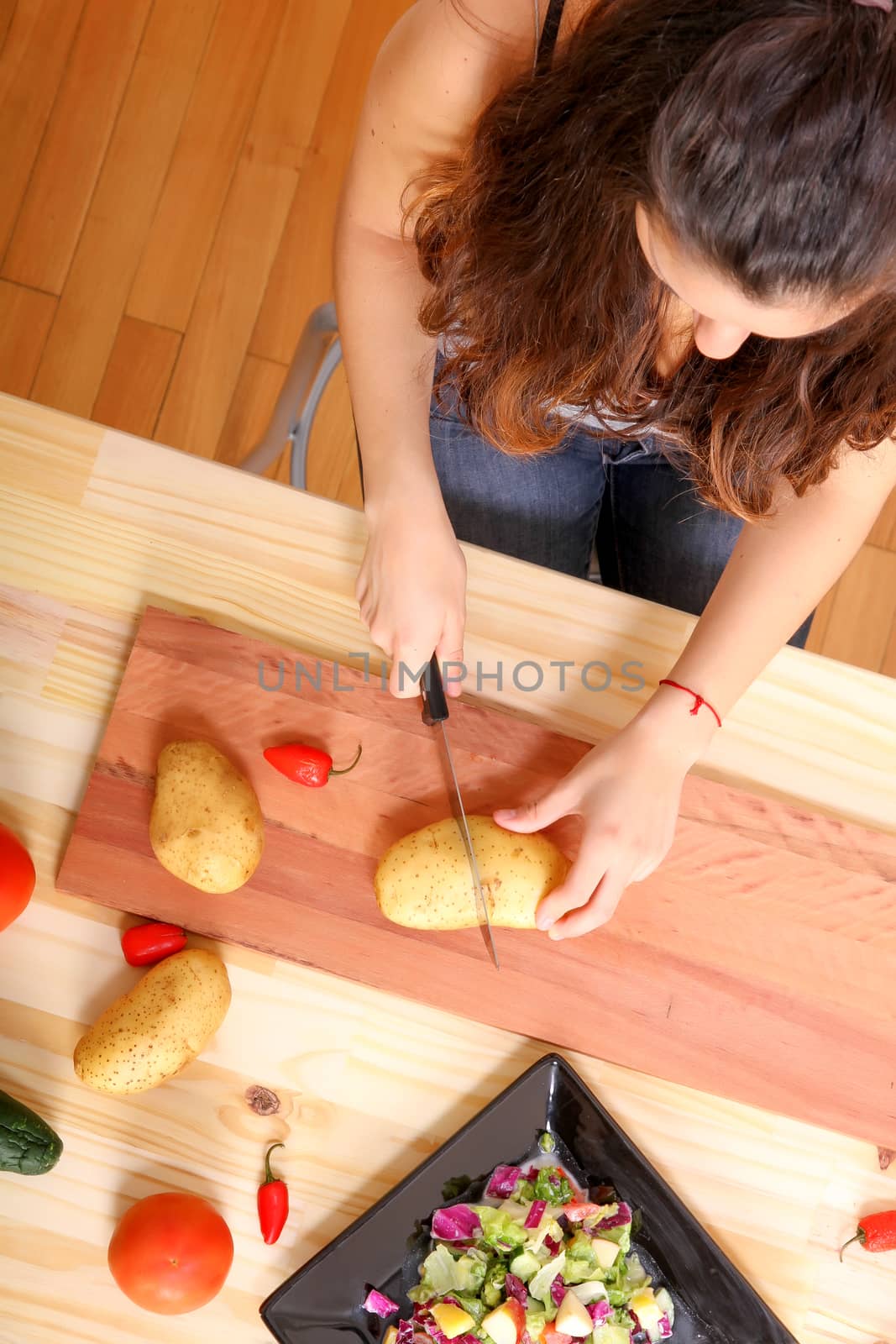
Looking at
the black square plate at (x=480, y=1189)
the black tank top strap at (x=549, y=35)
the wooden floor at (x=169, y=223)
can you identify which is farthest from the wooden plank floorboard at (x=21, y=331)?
the black square plate at (x=480, y=1189)

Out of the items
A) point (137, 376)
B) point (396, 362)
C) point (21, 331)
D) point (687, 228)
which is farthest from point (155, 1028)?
point (21, 331)

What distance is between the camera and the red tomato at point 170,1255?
90 centimetres

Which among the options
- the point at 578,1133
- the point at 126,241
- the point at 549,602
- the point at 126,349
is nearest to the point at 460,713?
the point at 549,602

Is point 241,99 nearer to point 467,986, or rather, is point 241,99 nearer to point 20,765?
point 20,765

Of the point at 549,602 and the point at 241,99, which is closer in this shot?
the point at 549,602

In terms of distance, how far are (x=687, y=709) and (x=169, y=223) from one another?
4.83 feet

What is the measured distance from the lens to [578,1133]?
982 mm

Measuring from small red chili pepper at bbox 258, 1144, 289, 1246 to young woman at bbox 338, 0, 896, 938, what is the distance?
→ 354 mm

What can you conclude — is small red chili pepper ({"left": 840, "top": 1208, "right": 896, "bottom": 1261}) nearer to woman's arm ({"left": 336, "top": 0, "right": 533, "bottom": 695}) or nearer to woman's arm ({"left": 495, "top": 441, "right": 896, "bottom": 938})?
woman's arm ({"left": 495, "top": 441, "right": 896, "bottom": 938})

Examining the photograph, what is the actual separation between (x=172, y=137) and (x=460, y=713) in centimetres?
146

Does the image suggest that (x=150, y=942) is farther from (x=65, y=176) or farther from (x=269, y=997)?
(x=65, y=176)

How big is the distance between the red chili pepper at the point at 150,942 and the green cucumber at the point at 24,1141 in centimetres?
15

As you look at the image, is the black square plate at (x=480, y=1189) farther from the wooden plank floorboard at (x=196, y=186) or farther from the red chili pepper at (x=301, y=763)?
the wooden plank floorboard at (x=196, y=186)

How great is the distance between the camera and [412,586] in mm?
956
